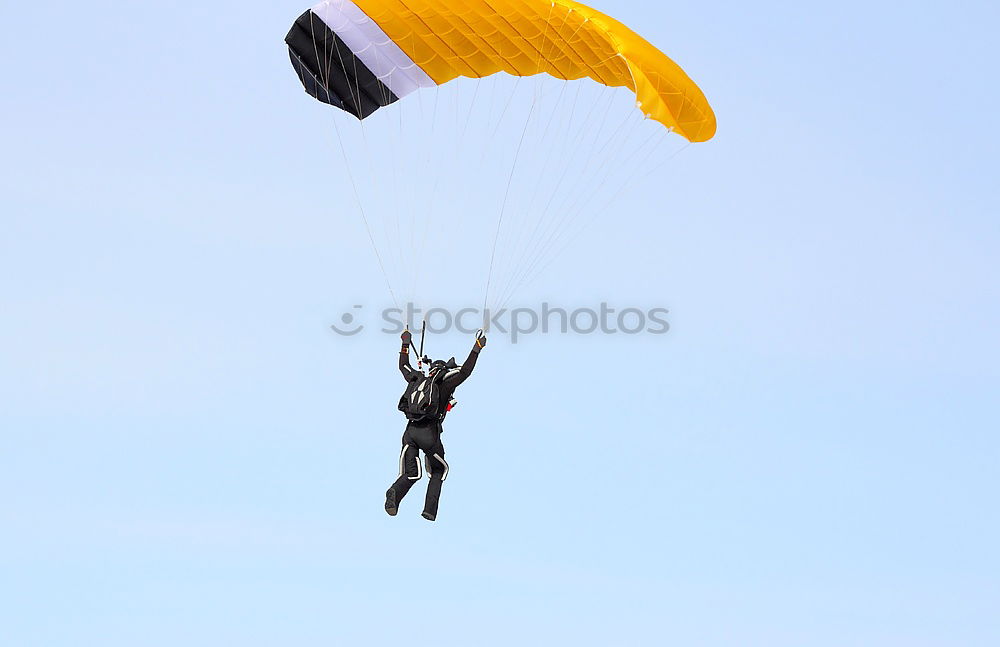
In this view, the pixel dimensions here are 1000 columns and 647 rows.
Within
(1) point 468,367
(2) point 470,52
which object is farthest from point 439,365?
(2) point 470,52

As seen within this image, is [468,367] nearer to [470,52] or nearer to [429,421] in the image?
[429,421]

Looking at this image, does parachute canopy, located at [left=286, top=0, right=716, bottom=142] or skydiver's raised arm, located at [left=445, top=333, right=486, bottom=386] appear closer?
skydiver's raised arm, located at [left=445, top=333, right=486, bottom=386]

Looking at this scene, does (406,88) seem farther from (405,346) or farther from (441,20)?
(405,346)

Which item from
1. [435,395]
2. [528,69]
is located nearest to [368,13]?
[528,69]

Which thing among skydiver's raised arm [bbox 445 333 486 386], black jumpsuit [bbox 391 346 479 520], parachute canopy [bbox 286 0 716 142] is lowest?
black jumpsuit [bbox 391 346 479 520]

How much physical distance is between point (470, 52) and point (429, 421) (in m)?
4.37

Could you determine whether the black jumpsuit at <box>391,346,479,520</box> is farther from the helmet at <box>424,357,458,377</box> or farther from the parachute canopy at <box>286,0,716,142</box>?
the parachute canopy at <box>286,0,716,142</box>

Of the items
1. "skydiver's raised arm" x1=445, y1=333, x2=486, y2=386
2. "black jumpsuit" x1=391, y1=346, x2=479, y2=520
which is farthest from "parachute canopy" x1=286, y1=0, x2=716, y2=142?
"black jumpsuit" x1=391, y1=346, x2=479, y2=520

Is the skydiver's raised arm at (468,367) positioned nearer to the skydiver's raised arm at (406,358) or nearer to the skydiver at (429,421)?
the skydiver at (429,421)

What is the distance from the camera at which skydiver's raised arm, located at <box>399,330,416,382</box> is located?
18.6 meters

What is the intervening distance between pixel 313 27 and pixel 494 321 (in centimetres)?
419

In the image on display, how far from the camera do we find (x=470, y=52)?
1945 centimetres

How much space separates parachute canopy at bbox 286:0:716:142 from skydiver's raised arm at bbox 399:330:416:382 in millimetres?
3175

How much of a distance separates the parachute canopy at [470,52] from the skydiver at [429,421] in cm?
328
